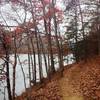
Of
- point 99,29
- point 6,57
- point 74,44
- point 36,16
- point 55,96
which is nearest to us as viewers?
point 55,96

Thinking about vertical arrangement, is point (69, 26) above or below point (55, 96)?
above

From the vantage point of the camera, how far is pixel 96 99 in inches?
671

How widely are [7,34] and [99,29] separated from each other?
12.1 m

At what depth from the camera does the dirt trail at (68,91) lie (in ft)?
62.4

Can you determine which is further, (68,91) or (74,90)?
(68,91)

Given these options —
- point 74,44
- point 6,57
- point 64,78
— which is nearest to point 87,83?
point 64,78

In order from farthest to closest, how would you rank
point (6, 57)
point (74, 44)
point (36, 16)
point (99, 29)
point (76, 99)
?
point (74, 44)
point (99, 29)
point (36, 16)
point (6, 57)
point (76, 99)

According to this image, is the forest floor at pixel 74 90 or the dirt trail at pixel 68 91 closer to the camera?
the forest floor at pixel 74 90

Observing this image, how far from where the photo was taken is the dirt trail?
62.4 ft

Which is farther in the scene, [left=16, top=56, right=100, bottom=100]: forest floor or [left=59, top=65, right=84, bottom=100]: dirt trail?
[left=59, top=65, right=84, bottom=100]: dirt trail

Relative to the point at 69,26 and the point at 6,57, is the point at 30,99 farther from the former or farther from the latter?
the point at 69,26

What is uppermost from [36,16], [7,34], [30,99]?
[36,16]

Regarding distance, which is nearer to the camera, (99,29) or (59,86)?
(59,86)

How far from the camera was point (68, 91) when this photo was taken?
813 inches
